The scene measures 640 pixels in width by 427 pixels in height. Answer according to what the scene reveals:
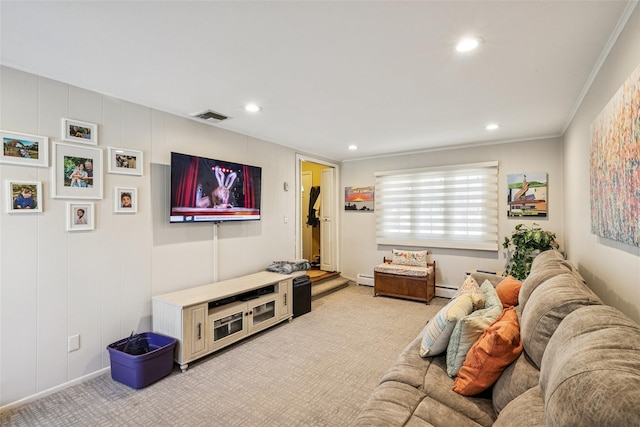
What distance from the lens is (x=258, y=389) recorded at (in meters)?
2.42

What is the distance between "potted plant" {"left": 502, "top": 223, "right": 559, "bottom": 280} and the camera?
3888mm

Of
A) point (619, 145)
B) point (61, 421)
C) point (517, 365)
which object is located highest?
point (619, 145)

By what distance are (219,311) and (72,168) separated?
1.77 meters

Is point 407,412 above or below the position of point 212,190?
below

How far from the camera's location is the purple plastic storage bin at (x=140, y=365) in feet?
7.96

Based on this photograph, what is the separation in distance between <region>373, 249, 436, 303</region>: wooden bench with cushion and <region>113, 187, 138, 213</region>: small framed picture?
11.8 ft

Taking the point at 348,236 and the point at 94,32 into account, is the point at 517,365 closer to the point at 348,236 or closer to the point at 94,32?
the point at 94,32

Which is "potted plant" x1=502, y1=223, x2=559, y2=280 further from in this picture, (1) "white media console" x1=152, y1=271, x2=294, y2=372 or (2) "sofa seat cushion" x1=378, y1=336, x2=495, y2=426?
(1) "white media console" x1=152, y1=271, x2=294, y2=372

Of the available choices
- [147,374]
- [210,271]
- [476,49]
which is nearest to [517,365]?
[476,49]

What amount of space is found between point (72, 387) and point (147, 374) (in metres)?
0.62

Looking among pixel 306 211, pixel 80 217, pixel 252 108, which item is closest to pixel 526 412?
pixel 252 108

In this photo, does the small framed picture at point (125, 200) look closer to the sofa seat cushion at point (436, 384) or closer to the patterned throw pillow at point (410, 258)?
→ the sofa seat cushion at point (436, 384)

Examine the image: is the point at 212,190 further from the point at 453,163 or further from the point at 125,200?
the point at 453,163

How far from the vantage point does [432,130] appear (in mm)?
3951
